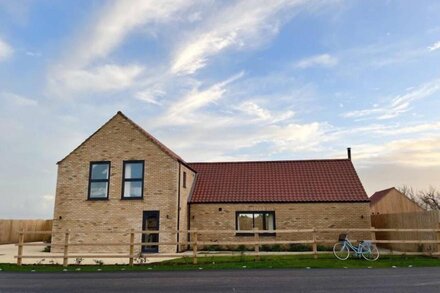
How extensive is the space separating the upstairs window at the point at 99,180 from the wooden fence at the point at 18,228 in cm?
1291

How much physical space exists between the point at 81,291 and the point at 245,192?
50.5 ft

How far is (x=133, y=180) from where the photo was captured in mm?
21750

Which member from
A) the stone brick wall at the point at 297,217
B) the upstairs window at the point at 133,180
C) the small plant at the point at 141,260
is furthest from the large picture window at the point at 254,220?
the small plant at the point at 141,260

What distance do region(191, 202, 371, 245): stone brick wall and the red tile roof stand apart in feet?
1.19

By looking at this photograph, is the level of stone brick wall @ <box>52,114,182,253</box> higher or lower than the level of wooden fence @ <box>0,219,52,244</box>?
higher

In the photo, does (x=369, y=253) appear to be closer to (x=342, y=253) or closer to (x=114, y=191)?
(x=342, y=253)

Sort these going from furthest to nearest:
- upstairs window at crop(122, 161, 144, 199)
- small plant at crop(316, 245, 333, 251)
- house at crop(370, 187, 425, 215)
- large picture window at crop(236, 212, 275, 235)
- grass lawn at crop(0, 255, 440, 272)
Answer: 1. house at crop(370, 187, 425, 215)
2. large picture window at crop(236, 212, 275, 235)
3. upstairs window at crop(122, 161, 144, 199)
4. small plant at crop(316, 245, 333, 251)
5. grass lawn at crop(0, 255, 440, 272)

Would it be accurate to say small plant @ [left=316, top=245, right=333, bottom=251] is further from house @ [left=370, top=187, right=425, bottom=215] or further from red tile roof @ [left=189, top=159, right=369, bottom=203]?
house @ [left=370, top=187, right=425, bottom=215]

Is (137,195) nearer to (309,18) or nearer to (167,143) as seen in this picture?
(167,143)

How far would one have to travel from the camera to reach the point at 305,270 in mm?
12844

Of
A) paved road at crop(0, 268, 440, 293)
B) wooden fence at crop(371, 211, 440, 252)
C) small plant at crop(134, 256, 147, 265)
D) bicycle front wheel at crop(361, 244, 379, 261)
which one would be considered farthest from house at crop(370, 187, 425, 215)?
small plant at crop(134, 256, 147, 265)

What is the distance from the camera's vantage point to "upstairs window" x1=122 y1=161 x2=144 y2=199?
2152cm

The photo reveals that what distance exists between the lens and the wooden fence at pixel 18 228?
3069 centimetres

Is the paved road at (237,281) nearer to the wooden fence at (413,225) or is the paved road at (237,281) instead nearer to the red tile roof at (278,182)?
the wooden fence at (413,225)
